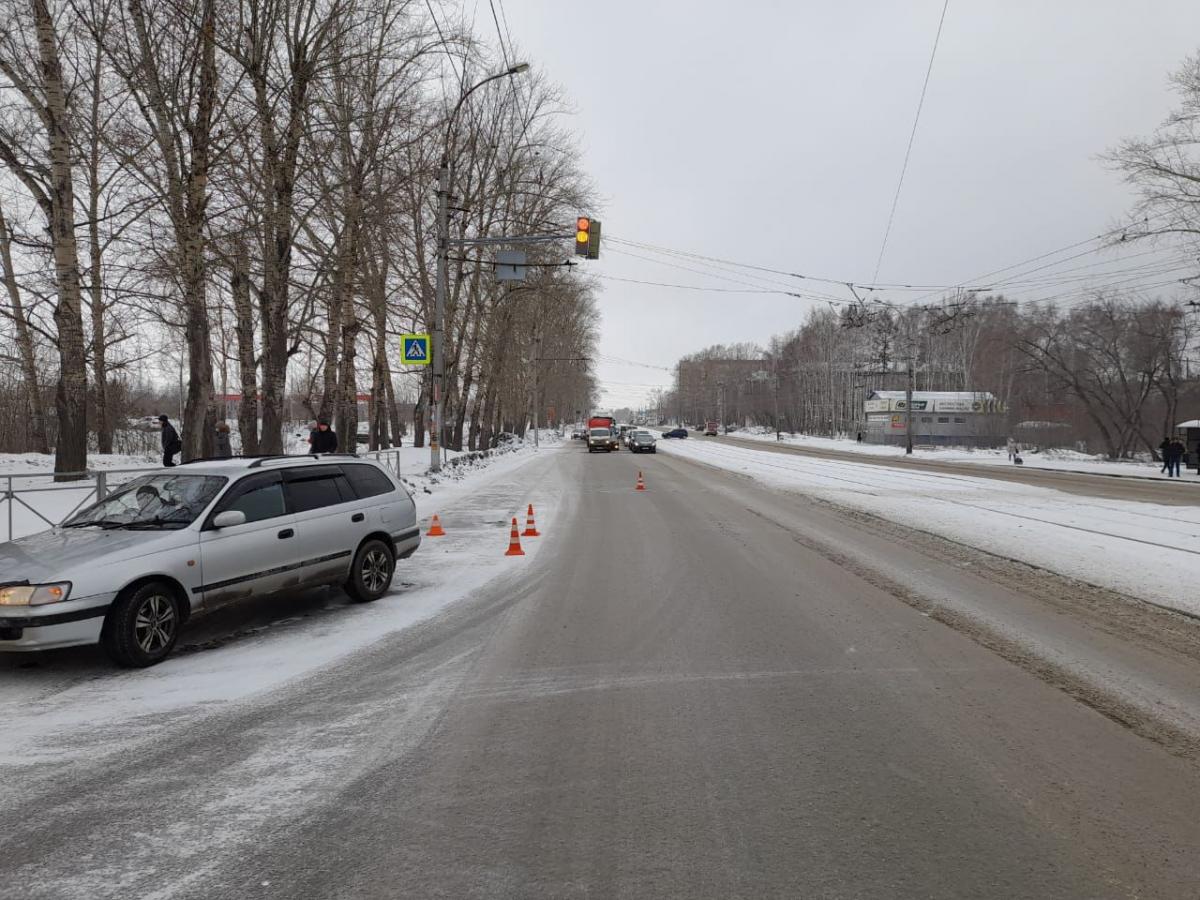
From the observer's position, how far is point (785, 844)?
3.09 metres

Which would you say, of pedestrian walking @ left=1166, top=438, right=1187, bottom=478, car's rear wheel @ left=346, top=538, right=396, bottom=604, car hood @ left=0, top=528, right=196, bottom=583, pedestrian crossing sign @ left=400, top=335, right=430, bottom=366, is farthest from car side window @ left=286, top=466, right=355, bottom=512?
pedestrian walking @ left=1166, top=438, right=1187, bottom=478

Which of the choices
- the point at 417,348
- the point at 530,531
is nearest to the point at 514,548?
the point at 530,531

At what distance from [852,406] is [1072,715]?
87513 millimetres

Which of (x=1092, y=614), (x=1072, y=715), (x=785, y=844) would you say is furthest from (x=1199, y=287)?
(x=785, y=844)

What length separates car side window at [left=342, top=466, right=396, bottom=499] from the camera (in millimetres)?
7992

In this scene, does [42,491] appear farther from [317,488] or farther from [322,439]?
[322,439]

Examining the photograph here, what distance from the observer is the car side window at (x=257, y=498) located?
646 cm

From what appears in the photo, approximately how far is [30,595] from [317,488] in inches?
107

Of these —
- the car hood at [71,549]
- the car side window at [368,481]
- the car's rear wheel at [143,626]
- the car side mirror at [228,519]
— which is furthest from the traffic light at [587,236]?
the car's rear wheel at [143,626]

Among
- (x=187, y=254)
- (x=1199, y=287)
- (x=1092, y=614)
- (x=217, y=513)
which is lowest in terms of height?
(x=1092, y=614)

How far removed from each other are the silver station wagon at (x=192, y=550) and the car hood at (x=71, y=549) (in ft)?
0.04

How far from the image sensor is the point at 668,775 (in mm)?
3730

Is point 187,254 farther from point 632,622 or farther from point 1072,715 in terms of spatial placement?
point 1072,715

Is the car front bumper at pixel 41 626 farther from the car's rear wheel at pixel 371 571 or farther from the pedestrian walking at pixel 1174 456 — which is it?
the pedestrian walking at pixel 1174 456
